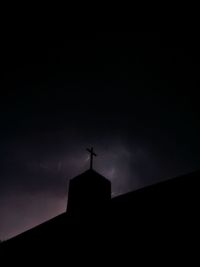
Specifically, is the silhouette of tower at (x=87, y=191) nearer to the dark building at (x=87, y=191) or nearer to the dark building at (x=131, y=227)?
the dark building at (x=87, y=191)

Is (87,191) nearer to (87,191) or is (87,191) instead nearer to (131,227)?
(87,191)

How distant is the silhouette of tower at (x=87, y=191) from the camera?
11.6m

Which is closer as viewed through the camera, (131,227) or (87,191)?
(131,227)

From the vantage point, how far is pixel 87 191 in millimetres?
11812

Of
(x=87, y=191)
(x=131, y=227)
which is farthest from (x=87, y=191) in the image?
(x=131, y=227)

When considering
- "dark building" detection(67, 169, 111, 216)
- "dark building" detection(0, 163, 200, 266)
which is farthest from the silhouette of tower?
"dark building" detection(0, 163, 200, 266)

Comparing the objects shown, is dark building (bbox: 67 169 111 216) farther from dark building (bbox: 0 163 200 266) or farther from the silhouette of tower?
dark building (bbox: 0 163 200 266)

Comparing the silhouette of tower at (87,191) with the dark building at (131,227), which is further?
the silhouette of tower at (87,191)

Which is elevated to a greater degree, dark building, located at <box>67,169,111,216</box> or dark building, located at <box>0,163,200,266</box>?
dark building, located at <box>67,169,111,216</box>

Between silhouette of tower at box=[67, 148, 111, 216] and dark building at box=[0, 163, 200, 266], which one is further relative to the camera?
silhouette of tower at box=[67, 148, 111, 216]

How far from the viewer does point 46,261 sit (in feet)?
31.2

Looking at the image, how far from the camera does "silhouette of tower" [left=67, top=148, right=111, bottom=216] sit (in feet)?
38.0

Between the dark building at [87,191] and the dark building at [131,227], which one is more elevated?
the dark building at [87,191]

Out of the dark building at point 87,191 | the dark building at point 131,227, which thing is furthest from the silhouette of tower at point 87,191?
the dark building at point 131,227
